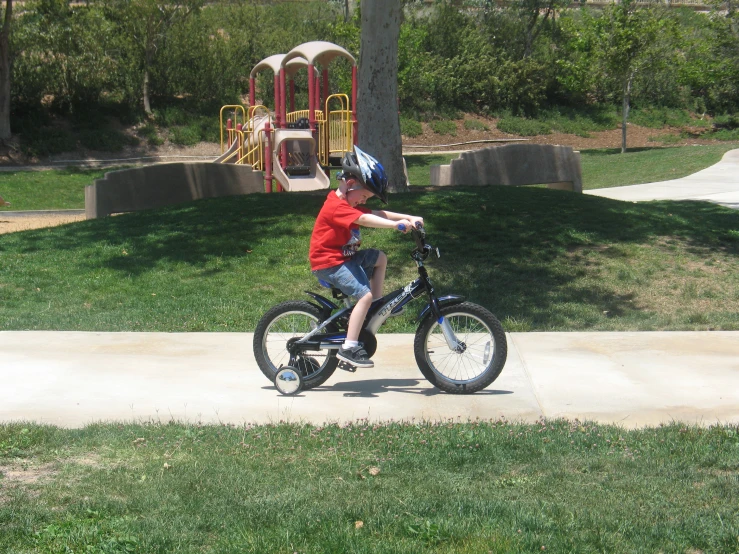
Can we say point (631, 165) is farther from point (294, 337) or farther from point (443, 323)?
point (294, 337)

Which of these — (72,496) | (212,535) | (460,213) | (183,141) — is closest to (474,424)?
(212,535)

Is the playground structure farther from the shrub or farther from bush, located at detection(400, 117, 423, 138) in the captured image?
the shrub

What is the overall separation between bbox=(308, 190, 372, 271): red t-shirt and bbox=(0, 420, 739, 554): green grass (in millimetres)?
1176

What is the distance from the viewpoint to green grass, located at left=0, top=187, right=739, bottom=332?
8398 millimetres

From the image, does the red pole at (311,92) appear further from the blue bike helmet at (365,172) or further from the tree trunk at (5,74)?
the blue bike helmet at (365,172)

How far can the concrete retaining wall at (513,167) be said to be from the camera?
16.1 m

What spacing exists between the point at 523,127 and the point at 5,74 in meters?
21.4

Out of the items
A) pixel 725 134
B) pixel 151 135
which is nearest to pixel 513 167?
pixel 151 135

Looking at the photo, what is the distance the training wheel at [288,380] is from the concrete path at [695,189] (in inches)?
511

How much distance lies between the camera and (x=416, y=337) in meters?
5.95

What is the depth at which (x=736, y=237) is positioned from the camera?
11.1 metres

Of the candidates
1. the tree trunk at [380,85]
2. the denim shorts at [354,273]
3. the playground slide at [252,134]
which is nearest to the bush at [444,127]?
the playground slide at [252,134]

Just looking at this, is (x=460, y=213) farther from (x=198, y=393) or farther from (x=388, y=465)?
(x=388, y=465)

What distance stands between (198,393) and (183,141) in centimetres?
2882
